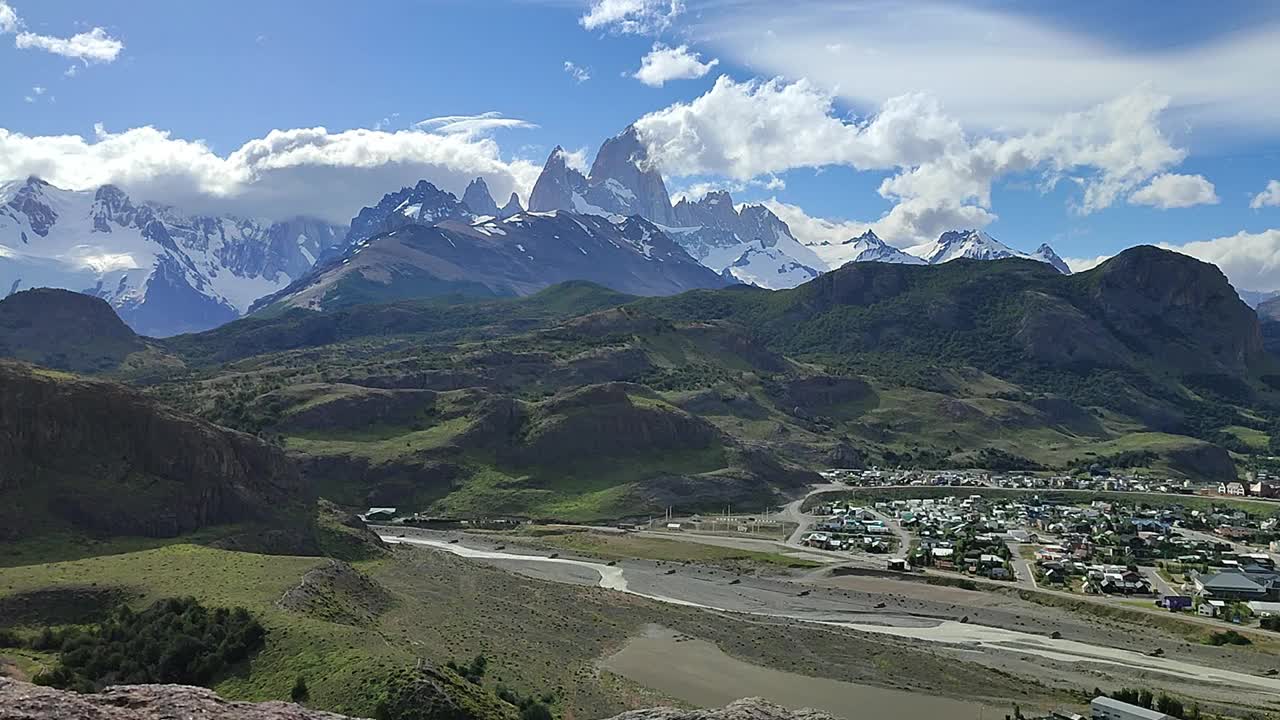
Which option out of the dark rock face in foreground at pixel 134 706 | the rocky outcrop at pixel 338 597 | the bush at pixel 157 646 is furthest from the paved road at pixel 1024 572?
the dark rock face in foreground at pixel 134 706

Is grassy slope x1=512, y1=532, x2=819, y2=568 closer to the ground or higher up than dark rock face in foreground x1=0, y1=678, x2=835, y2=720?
closer to the ground

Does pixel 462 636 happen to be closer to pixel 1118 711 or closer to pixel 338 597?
pixel 338 597

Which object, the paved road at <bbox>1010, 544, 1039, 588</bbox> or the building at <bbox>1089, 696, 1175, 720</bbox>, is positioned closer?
the building at <bbox>1089, 696, 1175, 720</bbox>

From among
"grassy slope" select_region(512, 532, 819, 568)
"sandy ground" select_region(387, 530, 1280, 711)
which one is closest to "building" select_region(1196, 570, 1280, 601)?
"sandy ground" select_region(387, 530, 1280, 711)

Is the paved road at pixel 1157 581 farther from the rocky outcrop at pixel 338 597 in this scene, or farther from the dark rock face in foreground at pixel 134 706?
the dark rock face in foreground at pixel 134 706

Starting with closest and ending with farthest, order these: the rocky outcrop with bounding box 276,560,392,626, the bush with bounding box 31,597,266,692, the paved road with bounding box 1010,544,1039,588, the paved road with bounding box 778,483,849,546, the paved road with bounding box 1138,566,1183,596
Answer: the bush with bounding box 31,597,266,692, the rocky outcrop with bounding box 276,560,392,626, the paved road with bounding box 1138,566,1183,596, the paved road with bounding box 1010,544,1039,588, the paved road with bounding box 778,483,849,546

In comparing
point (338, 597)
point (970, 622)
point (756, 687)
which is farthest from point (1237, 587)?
point (338, 597)

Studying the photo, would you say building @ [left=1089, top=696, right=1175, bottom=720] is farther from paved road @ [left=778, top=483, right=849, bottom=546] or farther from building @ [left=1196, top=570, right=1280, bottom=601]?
paved road @ [left=778, top=483, right=849, bottom=546]
